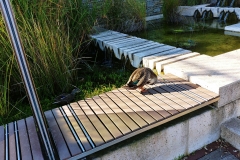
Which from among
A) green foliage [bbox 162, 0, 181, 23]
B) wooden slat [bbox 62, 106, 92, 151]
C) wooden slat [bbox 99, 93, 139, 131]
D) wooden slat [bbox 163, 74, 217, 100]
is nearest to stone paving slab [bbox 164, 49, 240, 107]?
wooden slat [bbox 163, 74, 217, 100]

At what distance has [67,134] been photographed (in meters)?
1.88

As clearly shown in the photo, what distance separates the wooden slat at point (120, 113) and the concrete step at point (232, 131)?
967 millimetres

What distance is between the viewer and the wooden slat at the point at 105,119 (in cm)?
182

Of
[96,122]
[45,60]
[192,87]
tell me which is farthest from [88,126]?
[45,60]

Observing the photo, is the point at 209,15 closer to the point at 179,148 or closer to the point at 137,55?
the point at 137,55

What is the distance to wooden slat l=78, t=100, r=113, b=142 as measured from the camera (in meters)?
1.79

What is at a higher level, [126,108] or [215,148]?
[126,108]

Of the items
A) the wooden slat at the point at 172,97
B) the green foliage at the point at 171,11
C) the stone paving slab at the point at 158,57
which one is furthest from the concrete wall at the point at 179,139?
the green foliage at the point at 171,11

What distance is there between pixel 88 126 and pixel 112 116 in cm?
21

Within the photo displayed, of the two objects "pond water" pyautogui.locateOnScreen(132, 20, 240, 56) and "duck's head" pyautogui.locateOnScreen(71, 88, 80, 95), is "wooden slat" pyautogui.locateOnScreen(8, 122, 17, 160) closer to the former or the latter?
"duck's head" pyautogui.locateOnScreen(71, 88, 80, 95)

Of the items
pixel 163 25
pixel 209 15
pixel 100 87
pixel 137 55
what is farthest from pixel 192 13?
pixel 100 87

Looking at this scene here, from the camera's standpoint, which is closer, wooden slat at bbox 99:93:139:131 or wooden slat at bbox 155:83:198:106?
wooden slat at bbox 99:93:139:131

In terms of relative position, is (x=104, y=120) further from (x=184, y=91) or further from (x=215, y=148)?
(x=215, y=148)

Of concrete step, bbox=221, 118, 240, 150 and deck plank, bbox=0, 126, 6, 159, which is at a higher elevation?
deck plank, bbox=0, 126, 6, 159
